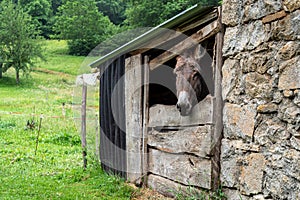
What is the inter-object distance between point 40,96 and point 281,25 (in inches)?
834

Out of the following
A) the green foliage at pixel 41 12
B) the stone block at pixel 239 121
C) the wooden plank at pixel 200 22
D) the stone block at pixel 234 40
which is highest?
the green foliage at pixel 41 12

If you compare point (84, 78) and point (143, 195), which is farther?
point (84, 78)

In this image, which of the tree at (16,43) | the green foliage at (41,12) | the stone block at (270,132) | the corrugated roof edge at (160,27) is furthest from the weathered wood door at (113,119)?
the green foliage at (41,12)

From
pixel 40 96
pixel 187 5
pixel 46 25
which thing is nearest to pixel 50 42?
pixel 46 25

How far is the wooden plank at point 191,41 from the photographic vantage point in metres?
4.36

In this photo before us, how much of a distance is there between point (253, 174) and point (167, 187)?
5.94ft

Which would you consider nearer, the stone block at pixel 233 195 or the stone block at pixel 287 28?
the stone block at pixel 287 28

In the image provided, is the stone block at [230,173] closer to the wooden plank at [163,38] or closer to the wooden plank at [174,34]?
the wooden plank at [174,34]

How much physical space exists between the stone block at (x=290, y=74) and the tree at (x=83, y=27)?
35.6 m

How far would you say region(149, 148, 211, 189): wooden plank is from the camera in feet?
14.9

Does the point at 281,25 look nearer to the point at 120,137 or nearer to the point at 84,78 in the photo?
the point at 120,137

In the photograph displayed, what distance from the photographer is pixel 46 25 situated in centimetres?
5375

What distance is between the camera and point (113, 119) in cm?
711

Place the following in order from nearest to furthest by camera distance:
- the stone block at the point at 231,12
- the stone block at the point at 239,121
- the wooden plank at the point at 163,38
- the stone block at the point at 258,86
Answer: the stone block at the point at 258,86 → the stone block at the point at 239,121 → the stone block at the point at 231,12 → the wooden plank at the point at 163,38
